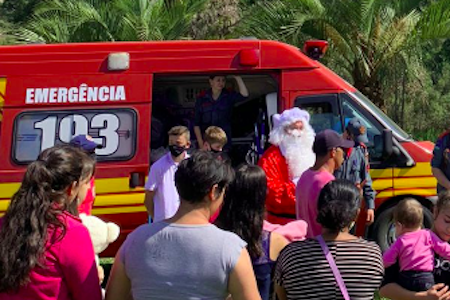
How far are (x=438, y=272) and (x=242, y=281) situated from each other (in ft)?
5.41

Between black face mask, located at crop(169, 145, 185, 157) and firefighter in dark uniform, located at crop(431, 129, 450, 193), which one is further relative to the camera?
black face mask, located at crop(169, 145, 185, 157)

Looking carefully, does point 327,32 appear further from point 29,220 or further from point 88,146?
point 29,220

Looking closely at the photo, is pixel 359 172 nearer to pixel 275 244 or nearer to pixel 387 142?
pixel 387 142

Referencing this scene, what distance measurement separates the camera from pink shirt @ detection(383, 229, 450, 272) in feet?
14.2

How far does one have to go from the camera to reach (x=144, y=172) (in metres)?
8.30

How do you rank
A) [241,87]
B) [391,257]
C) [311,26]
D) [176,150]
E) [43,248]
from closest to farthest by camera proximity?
[43,248] → [391,257] → [176,150] → [241,87] → [311,26]

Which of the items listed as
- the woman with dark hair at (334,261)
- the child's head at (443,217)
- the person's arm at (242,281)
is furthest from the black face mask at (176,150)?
the person's arm at (242,281)

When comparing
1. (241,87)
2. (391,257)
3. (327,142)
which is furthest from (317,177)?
(241,87)

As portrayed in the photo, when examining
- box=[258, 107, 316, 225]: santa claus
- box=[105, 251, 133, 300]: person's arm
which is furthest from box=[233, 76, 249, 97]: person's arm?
box=[105, 251, 133, 300]: person's arm

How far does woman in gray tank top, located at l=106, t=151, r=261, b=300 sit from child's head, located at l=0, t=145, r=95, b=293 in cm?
36

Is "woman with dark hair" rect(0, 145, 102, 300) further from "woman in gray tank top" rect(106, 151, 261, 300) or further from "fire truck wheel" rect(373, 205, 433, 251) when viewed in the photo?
"fire truck wheel" rect(373, 205, 433, 251)

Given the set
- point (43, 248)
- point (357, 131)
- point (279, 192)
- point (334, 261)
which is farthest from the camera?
point (357, 131)

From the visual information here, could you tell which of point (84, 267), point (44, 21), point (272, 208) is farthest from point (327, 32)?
point (84, 267)

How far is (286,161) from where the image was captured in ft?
22.0
